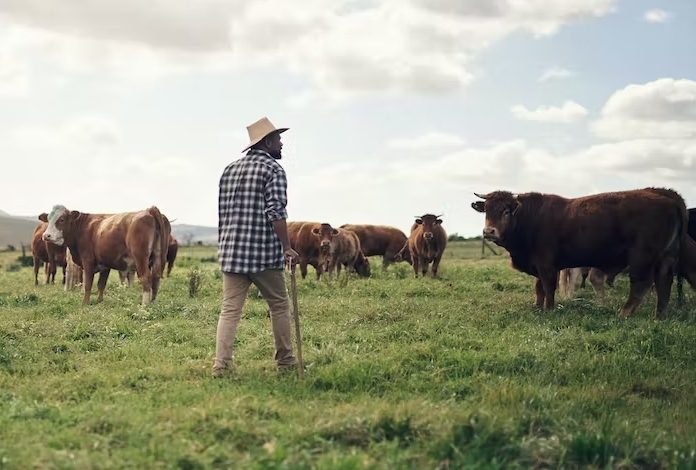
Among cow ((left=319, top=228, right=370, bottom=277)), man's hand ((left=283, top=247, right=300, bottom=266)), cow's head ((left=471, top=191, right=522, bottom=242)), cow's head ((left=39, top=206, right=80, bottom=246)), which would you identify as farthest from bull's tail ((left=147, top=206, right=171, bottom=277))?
cow ((left=319, top=228, right=370, bottom=277))

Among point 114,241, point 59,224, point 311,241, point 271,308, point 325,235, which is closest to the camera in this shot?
point 271,308

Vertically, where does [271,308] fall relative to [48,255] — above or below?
below

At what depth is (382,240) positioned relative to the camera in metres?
32.8

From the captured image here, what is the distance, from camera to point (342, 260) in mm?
27125

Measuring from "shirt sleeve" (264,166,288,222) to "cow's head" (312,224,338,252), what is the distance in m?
16.9

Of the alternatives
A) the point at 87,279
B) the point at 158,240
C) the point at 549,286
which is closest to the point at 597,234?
the point at 549,286

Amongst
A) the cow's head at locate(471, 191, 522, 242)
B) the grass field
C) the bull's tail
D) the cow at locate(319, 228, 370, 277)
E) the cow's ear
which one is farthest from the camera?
the cow at locate(319, 228, 370, 277)

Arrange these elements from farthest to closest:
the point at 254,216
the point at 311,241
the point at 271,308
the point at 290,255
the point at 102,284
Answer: the point at 311,241, the point at 102,284, the point at 271,308, the point at 254,216, the point at 290,255

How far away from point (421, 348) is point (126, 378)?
3.46 m

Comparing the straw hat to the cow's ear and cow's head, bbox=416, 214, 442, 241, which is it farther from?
cow's head, bbox=416, 214, 442, 241

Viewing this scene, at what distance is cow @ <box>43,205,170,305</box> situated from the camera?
16.8 meters

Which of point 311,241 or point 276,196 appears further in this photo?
point 311,241

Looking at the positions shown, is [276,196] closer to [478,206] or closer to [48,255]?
[478,206]

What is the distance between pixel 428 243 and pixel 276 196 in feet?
58.2
